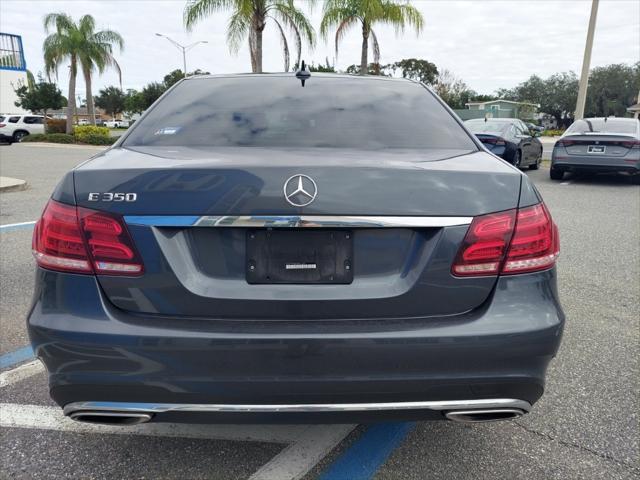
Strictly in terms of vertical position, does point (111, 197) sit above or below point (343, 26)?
below

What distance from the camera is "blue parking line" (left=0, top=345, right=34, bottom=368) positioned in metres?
3.07

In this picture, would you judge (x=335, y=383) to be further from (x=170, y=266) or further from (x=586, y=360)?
(x=586, y=360)

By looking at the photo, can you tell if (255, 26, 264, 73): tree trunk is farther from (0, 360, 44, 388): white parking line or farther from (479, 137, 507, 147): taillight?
(0, 360, 44, 388): white parking line

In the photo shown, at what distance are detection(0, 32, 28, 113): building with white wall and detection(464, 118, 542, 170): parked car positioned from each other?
50.0 metres

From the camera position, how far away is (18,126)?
106 feet

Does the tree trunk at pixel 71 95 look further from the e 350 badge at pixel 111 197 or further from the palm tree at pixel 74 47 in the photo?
the e 350 badge at pixel 111 197

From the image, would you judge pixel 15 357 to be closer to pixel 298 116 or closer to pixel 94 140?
pixel 298 116

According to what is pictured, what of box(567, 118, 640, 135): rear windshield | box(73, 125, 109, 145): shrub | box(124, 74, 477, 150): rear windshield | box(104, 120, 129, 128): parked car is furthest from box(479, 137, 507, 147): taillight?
box(104, 120, 129, 128): parked car

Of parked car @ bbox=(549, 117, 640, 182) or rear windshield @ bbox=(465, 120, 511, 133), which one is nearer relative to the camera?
parked car @ bbox=(549, 117, 640, 182)

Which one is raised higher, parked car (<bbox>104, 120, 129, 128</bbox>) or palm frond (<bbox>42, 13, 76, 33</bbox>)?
palm frond (<bbox>42, 13, 76, 33</bbox>)

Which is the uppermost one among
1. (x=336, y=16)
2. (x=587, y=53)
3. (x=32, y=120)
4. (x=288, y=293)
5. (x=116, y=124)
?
(x=336, y=16)

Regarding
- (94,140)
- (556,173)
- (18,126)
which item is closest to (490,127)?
(556,173)

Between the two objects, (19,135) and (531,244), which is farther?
(19,135)

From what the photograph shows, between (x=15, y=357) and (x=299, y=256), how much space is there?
2.39m
